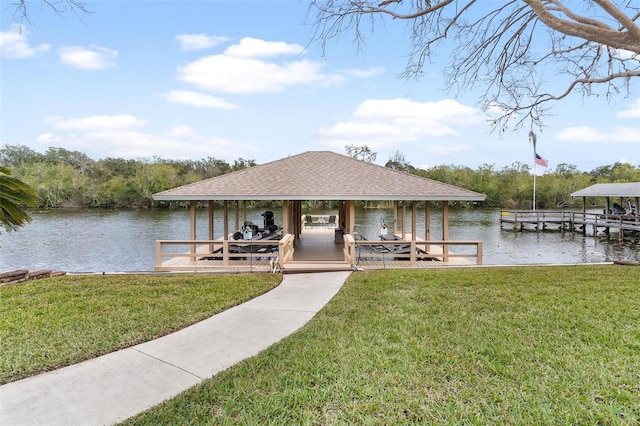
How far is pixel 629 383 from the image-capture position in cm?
341

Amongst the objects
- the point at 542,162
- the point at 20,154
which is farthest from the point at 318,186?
the point at 20,154

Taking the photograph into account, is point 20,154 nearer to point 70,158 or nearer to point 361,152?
point 70,158

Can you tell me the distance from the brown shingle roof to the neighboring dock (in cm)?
1905

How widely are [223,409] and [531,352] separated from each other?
3.44 m

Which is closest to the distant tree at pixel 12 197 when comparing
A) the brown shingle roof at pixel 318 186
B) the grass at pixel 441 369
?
the grass at pixel 441 369

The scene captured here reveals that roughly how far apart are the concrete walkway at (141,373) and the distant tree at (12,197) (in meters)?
1.63

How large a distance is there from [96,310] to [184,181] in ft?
182

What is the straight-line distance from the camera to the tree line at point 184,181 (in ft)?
168

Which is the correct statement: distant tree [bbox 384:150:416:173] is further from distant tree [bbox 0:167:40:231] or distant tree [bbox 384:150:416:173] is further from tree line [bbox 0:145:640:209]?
distant tree [bbox 0:167:40:231]

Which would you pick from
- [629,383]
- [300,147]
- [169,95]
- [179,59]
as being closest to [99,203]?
[300,147]

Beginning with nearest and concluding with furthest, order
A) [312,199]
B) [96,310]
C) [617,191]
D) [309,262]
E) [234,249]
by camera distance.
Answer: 1. [96,310]
2. [309,262]
3. [312,199]
4. [234,249]
5. [617,191]

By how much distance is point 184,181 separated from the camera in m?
57.9

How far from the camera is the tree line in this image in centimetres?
5134

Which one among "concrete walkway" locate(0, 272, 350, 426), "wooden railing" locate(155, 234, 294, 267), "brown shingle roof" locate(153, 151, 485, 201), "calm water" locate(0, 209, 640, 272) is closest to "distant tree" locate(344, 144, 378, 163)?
"calm water" locate(0, 209, 640, 272)
